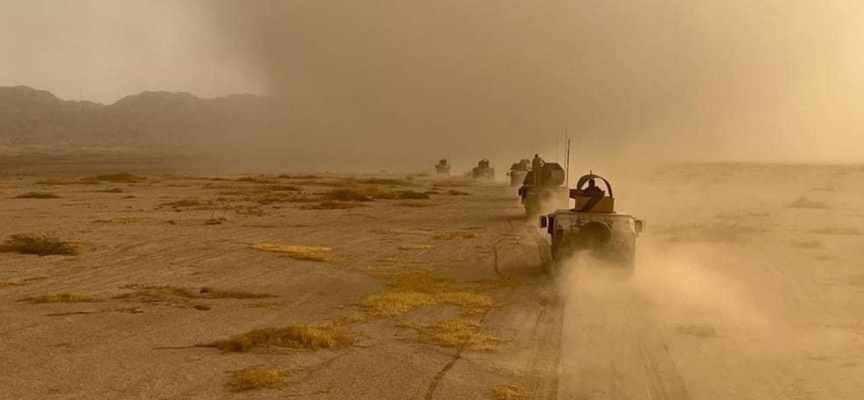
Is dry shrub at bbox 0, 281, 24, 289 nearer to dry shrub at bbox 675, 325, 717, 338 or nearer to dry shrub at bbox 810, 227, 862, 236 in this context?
dry shrub at bbox 675, 325, 717, 338

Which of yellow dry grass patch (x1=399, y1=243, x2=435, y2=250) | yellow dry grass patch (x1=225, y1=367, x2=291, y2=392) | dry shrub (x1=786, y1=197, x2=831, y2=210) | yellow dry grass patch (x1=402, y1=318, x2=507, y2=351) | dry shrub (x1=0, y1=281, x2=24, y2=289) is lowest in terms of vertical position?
yellow dry grass patch (x1=399, y1=243, x2=435, y2=250)

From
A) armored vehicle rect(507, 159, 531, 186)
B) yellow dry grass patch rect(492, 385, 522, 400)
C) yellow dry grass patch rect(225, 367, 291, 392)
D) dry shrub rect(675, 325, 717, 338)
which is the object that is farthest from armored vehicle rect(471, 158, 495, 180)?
yellow dry grass patch rect(492, 385, 522, 400)

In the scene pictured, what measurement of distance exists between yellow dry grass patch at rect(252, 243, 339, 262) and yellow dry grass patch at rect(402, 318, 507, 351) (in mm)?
8691

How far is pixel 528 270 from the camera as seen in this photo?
787 inches

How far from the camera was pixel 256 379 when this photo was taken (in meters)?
9.80

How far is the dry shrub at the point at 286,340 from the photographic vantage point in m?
11.5

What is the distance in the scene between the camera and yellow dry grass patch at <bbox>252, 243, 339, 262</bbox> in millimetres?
21734

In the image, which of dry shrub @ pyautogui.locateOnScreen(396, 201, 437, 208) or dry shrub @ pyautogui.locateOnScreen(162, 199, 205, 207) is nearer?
dry shrub @ pyautogui.locateOnScreen(162, 199, 205, 207)

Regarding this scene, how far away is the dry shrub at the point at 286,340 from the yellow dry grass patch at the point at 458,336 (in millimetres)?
1332

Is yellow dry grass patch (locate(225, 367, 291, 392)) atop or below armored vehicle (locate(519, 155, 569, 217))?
below

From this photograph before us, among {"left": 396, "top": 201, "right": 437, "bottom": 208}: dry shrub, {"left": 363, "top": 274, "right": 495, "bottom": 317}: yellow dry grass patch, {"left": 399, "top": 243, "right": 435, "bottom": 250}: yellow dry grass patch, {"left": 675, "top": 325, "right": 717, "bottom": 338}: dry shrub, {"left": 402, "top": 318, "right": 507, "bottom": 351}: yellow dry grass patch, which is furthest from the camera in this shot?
{"left": 396, "top": 201, "right": 437, "bottom": 208}: dry shrub

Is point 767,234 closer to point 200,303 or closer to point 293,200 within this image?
point 200,303

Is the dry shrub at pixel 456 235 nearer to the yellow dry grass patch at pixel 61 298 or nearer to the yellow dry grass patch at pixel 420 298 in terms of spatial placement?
the yellow dry grass patch at pixel 420 298

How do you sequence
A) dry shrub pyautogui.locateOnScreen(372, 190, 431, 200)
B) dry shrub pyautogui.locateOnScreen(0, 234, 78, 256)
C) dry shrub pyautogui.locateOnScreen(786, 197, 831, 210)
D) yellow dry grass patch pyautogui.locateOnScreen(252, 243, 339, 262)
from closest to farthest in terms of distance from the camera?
dry shrub pyautogui.locateOnScreen(0, 234, 78, 256)
yellow dry grass patch pyautogui.locateOnScreen(252, 243, 339, 262)
dry shrub pyautogui.locateOnScreen(786, 197, 831, 210)
dry shrub pyautogui.locateOnScreen(372, 190, 431, 200)
